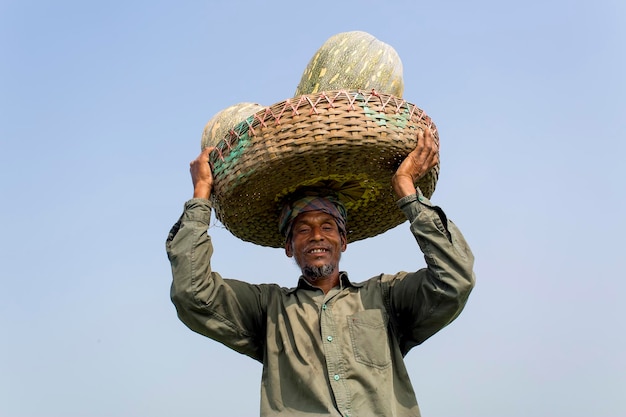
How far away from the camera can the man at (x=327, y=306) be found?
3.59m

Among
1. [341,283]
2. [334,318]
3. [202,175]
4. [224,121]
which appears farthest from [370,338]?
[224,121]

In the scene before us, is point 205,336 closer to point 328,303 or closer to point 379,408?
point 328,303

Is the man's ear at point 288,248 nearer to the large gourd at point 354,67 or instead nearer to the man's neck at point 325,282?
the man's neck at point 325,282

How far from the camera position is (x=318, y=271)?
4020 millimetres

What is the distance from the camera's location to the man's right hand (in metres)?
3.91

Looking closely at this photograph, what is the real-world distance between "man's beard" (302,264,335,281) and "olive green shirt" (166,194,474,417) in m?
0.06

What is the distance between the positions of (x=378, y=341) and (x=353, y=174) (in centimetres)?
91

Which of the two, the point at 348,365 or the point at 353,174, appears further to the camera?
the point at 353,174

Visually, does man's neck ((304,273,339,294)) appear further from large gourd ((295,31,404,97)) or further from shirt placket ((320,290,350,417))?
large gourd ((295,31,404,97))

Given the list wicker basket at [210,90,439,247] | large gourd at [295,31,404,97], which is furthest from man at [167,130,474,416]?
large gourd at [295,31,404,97]

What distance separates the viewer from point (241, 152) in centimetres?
376

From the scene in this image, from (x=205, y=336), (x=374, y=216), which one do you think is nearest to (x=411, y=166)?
(x=374, y=216)

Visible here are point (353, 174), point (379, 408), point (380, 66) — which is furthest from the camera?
point (380, 66)

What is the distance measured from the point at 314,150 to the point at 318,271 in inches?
29.7
